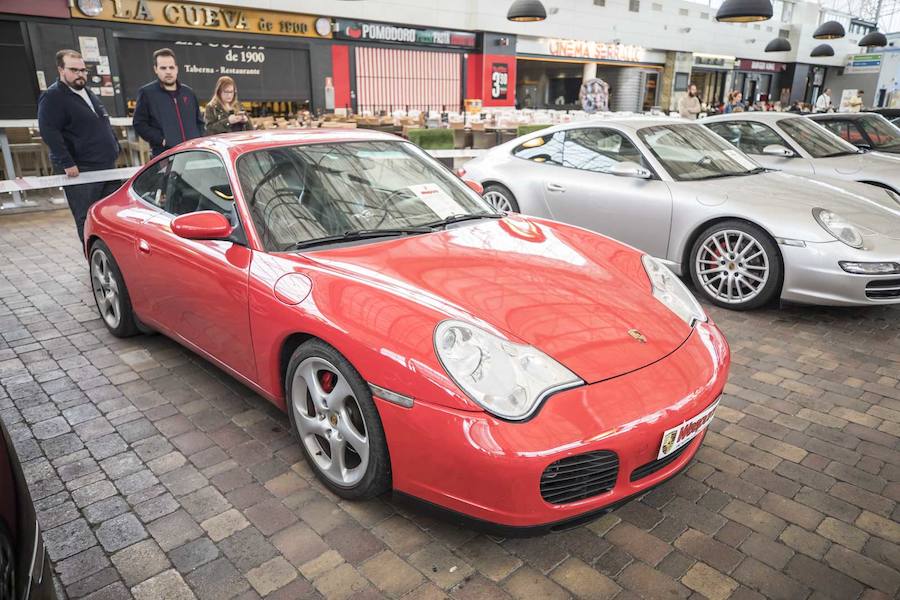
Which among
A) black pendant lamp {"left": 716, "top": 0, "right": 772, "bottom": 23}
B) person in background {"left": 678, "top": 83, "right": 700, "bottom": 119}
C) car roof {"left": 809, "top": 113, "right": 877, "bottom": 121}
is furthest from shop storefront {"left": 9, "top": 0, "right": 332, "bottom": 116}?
car roof {"left": 809, "top": 113, "right": 877, "bottom": 121}

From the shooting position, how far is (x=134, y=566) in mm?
2113

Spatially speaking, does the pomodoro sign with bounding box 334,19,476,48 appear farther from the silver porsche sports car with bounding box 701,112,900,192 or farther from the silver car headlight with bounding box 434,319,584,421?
the silver car headlight with bounding box 434,319,584,421

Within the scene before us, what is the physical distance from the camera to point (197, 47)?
1548 cm

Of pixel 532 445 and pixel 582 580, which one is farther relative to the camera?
pixel 582 580

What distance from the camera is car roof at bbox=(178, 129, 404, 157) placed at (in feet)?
9.71

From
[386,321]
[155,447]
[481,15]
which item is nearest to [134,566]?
[155,447]

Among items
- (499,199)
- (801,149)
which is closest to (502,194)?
(499,199)

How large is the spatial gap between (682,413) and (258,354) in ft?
5.61

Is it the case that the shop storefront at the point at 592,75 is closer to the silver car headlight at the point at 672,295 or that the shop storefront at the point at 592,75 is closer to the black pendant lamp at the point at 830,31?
the black pendant lamp at the point at 830,31

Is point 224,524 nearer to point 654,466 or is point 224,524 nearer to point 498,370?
point 498,370

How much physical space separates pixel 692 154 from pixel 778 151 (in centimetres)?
214

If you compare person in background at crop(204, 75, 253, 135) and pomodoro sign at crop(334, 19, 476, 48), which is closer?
person in background at crop(204, 75, 253, 135)

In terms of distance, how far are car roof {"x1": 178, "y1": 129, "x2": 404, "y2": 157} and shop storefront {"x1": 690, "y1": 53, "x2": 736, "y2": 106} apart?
31065 mm

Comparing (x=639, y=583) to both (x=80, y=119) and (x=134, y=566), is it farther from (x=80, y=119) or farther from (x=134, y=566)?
(x=80, y=119)
